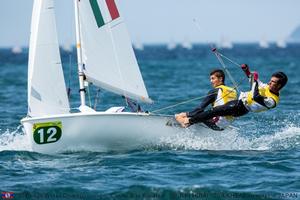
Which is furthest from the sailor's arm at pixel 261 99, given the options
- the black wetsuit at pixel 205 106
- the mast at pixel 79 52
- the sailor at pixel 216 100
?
the mast at pixel 79 52

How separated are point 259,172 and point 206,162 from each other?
35.6 inches

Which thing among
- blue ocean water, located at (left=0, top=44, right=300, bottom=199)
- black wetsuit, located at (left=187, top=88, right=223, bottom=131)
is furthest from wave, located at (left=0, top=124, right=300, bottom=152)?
black wetsuit, located at (left=187, top=88, right=223, bottom=131)

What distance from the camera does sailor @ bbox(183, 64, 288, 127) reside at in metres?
10.7

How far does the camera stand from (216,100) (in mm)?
11133

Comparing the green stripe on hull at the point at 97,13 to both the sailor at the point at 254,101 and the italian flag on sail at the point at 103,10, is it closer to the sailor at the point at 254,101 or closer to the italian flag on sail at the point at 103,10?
the italian flag on sail at the point at 103,10

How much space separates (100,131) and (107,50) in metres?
1.34

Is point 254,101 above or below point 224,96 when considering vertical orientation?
below

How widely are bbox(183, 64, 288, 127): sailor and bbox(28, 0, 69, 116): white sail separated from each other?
202 centimetres

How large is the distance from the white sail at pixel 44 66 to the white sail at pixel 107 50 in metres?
0.44

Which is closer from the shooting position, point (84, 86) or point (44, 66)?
point (44, 66)

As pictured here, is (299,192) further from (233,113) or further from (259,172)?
(233,113)

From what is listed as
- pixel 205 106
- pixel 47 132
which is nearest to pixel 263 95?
pixel 205 106

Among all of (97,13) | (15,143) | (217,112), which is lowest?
(15,143)

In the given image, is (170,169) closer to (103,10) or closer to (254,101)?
(254,101)
